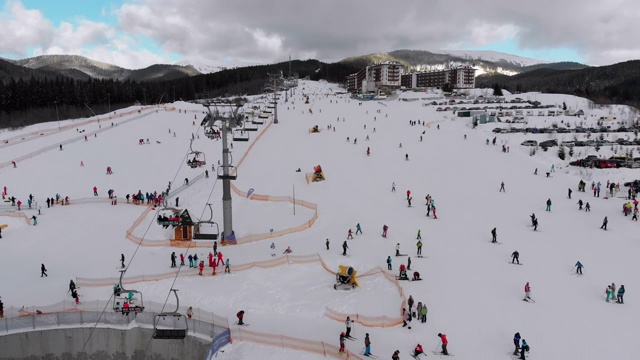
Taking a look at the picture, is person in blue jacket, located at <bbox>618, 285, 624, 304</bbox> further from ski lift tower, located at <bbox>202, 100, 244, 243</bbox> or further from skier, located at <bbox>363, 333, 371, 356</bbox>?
ski lift tower, located at <bbox>202, 100, 244, 243</bbox>

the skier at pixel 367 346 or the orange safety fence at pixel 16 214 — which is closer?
the skier at pixel 367 346

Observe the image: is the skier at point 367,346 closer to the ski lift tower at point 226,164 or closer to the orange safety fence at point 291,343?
the orange safety fence at point 291,343

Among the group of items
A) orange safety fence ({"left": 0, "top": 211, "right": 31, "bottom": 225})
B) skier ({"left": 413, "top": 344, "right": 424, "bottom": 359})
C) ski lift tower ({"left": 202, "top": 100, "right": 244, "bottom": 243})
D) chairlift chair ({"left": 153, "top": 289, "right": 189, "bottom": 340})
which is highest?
ski lift tower ({"left": 202, "top": 100, "right": 244, "bottom": 243})

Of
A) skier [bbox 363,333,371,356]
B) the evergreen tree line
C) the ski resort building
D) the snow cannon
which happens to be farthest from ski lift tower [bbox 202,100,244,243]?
the ski resort building

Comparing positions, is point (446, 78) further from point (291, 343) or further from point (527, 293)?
point (291, 343)

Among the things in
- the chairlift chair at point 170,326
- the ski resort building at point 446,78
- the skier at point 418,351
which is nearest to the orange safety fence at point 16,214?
the chairlift chair at point 170,326

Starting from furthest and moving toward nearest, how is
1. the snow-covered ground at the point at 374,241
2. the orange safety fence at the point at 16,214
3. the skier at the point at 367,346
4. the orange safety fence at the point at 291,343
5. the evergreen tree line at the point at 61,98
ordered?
the evergreen tree line at the point at 61,98 → the orange safety fence at the point at 16,214 → the snow-covered ground at the point at 374,241 → the skier at the point at 367,346 → the orange safety fence at the point at 291,343

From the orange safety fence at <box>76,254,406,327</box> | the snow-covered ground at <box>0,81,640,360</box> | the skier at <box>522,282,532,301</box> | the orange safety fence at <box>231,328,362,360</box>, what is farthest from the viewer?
the skier at <box>522,282,532,301</box>

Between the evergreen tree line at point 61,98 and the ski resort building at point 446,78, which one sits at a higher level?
the ski resort building at point 446,78
